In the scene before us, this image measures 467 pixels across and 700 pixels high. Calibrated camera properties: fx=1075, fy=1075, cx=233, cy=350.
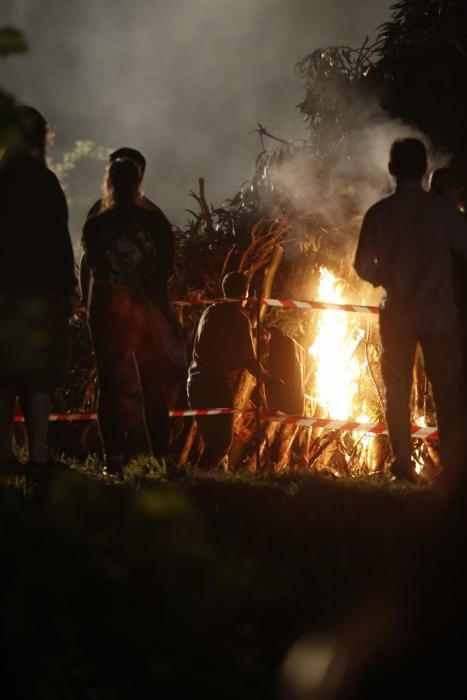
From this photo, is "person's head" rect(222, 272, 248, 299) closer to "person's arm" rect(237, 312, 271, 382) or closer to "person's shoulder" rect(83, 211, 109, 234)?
"person's arm" rect(237, 312, 271, 382)

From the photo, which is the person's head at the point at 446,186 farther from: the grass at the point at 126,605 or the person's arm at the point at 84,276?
the grass at the point at 126,605

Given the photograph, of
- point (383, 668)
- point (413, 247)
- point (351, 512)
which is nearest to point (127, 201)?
point (413, 247)

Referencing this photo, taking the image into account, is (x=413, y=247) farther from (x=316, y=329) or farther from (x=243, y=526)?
(x=316, y=329)

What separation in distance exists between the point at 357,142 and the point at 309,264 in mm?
2096

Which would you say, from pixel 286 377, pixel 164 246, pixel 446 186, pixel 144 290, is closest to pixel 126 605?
pixel 144 290

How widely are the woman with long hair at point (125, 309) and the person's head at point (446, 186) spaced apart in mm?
1774

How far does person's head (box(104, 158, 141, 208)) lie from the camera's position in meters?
6.88

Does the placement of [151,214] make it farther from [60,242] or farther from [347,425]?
[347,425]

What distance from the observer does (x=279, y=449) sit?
1091 cm

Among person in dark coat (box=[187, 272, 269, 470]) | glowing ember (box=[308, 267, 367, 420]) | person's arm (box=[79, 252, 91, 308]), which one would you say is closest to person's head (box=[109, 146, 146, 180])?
person's arm (box=[79, 252, 91, 308])

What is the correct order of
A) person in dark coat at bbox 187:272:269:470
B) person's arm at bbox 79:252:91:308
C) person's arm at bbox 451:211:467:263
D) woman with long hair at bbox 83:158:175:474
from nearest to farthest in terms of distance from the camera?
person's arm at bbox 451:211:467:263, woman with long hair at bbox 83:158:175:474, person's arm at bbox 79:252:91:308, person in dark coat at bbox 187:272:269:470

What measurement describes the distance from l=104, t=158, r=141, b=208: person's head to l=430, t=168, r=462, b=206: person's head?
1907 mm

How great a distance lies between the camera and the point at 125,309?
22.2ft

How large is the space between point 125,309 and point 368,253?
1.55 m
